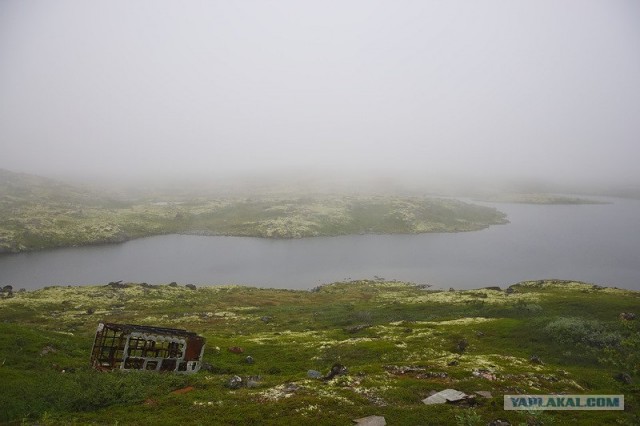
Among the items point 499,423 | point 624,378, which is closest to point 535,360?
point 624,378

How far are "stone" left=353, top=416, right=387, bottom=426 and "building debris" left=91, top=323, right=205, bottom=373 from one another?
2048cm

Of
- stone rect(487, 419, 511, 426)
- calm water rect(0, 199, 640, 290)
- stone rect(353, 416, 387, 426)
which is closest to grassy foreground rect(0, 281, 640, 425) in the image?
stone rect(353, 416, 387, 426)

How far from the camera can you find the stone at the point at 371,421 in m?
Result: 20.6

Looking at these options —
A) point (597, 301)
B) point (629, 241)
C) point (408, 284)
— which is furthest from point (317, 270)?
Answer: point (629, 241)

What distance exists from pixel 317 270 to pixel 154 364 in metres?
104

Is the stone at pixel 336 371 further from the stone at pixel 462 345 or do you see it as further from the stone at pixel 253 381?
the stone at pixel 462 345

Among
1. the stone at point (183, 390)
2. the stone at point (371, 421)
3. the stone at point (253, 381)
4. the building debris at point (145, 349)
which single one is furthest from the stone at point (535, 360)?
the building debris at point (145, 349)

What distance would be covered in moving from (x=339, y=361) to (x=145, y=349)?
20.7m

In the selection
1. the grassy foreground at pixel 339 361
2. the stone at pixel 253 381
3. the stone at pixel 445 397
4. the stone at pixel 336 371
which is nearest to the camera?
the grassy foreground at pixel 339 361

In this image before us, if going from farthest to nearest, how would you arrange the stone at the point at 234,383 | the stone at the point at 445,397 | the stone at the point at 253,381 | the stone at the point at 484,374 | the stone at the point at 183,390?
the stone at the point at 484,374 → the stone at the point at 253,381 → the stone at the point at 234,383 → the stone at the point at 183,390 → the stone at the point at 445,397

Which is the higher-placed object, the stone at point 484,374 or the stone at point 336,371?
the stone at point 484,374

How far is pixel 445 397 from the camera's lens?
2442cm

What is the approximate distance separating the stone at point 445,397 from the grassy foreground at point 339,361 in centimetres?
80

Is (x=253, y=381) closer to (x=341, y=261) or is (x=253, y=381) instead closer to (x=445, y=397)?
(x=445, y=397)
